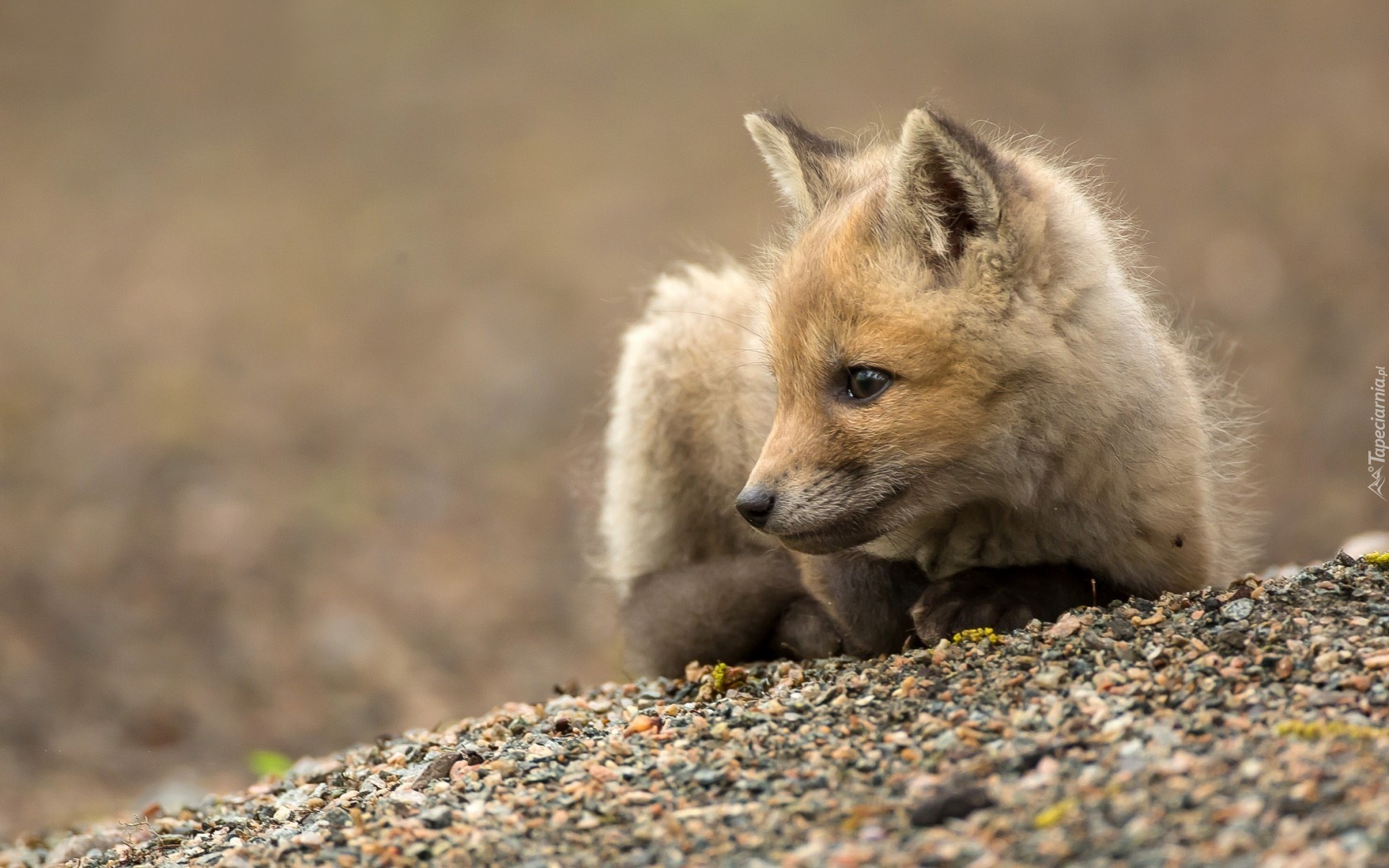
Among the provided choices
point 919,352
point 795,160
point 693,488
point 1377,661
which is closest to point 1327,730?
point 1377,661

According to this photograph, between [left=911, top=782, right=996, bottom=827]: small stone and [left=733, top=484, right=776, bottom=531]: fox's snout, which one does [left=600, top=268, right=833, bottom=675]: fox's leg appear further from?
[left=911, top=782, right=996, bottom=827]: small stone

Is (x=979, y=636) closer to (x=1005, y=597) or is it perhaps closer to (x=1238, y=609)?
(x=1005, y=597)

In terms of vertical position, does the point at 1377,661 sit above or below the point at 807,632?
below

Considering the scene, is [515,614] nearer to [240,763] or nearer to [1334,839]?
[240,763]

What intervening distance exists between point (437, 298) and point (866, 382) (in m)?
10.9

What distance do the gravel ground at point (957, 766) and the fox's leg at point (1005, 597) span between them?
0.18 meters

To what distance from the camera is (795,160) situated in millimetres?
4809

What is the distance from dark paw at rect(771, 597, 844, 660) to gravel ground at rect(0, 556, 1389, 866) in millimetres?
255

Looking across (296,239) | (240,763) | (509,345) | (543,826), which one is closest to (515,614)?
(240,763)

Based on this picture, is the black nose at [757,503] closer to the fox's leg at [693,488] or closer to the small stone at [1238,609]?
the fox's leg at [693,488]

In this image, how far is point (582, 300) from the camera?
45.8ft

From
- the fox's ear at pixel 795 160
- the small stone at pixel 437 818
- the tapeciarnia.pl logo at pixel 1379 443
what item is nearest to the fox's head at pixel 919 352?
the fox's ear at pixel 795 160

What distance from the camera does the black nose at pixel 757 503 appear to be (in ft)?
13.0

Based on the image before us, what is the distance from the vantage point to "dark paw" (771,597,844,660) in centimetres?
482
